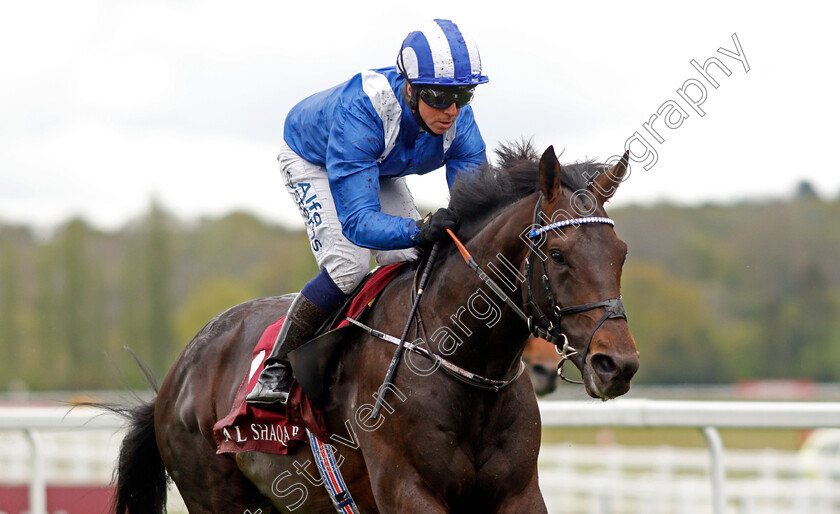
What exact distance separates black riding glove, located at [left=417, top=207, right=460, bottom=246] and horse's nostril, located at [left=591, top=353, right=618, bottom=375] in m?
0.90

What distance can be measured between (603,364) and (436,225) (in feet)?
3.11

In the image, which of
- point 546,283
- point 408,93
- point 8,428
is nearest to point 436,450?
point 546,283

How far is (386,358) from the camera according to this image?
385 cm

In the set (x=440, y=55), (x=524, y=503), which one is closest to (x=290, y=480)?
(x=524, y=503)

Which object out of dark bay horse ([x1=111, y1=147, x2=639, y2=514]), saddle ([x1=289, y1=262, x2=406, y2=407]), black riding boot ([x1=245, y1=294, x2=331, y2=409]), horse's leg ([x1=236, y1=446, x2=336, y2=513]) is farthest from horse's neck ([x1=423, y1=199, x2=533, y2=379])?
horse's leg ([x1=236, y1=446, x2=336, y2=513])

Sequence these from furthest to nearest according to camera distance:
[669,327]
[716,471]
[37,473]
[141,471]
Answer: [669,327], [37,473], [141,471], [716,471]

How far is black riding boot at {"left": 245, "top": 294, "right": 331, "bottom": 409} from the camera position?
4.20 m

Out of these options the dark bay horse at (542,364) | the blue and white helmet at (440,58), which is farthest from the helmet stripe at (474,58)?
the dark bay horse at (542,364)

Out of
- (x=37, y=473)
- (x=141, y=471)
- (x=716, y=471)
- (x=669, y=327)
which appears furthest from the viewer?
(x=669, y=327)

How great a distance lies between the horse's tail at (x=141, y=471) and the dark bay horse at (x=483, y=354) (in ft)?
4.47

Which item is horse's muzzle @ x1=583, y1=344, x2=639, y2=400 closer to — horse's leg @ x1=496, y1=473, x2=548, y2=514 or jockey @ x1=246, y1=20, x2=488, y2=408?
horse's leg @ x1=496, y1=473, x2=548, y2=514

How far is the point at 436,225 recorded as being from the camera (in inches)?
148

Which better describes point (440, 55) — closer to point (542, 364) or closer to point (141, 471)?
point (141, 471)

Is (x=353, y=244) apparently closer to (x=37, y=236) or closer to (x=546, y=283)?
(x=546, y=283)
